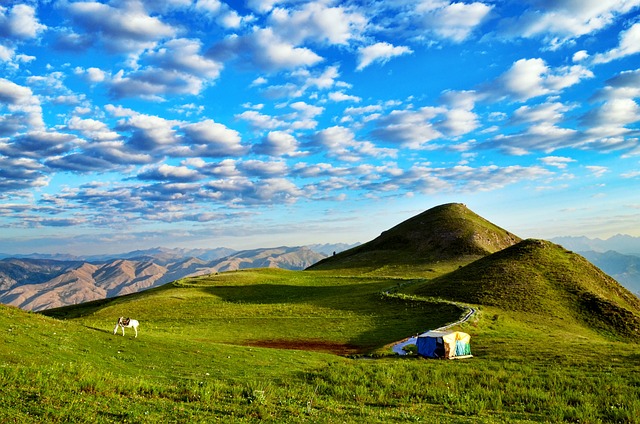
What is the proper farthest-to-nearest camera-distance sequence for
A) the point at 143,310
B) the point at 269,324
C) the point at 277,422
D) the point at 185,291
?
the point at 185,291
the point at 143,310
the point at 269,324
the point at 277,422

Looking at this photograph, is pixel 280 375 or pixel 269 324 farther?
pixel 269 324

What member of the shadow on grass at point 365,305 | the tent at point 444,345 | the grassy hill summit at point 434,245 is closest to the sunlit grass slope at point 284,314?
the shadow on grass at point 365,305

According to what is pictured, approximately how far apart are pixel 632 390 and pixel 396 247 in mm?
159596

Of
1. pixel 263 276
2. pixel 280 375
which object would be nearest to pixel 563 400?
pixel 280 375

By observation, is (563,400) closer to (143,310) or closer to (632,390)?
(632,390)

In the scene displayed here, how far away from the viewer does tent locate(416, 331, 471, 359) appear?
4672 cm

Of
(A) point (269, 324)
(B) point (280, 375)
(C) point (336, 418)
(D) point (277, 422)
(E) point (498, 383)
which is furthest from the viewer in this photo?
(A) point (269, 324)

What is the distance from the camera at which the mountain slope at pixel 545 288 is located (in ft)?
245

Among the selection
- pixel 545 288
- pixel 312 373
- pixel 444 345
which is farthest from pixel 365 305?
pixel 312 373

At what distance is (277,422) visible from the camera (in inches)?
693

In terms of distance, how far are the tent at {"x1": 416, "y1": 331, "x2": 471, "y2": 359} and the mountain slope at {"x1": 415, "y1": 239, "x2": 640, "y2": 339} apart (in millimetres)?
32915

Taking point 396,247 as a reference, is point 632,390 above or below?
below

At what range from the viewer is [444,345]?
46.8 meters

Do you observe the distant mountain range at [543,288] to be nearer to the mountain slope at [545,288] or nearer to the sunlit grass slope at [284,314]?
the mountain slope at [545,288]
